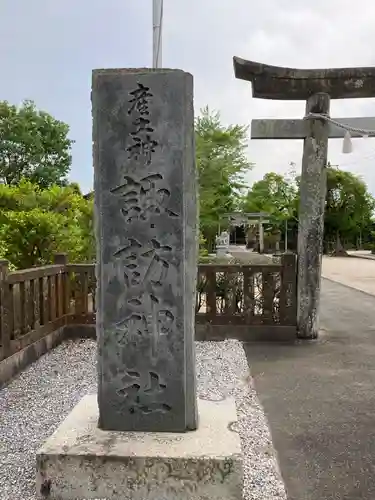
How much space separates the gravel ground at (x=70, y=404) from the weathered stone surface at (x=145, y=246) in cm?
57

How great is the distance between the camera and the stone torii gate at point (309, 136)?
6.46 meters

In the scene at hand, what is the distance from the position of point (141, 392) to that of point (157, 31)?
4785mm

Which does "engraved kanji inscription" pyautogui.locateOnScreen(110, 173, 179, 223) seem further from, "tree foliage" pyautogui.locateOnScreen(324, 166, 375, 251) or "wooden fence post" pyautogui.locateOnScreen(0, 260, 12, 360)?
"tree foliage" pyautogui.locateOnScreen(324, 166, 375, 251)

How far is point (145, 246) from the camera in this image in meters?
2.82

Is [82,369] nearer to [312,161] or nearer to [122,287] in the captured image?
[122,287]

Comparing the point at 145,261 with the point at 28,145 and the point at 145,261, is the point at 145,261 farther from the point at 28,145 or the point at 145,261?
the point at 28,145

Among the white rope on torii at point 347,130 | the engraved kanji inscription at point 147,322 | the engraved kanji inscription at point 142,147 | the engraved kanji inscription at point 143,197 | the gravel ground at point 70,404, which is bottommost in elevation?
the gravel ground at point 70,404

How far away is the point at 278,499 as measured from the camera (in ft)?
8.70

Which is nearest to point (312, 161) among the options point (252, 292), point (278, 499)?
point (252, 292)

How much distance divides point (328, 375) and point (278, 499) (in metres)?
2.67

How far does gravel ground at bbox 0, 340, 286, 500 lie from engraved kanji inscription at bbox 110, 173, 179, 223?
1.60 metres

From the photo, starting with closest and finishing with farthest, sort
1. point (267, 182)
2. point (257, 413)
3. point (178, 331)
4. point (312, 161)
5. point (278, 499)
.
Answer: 1. point (278, 499)
2. point (178, 331)
3. point (257, 413)
4. point (312, 161)
5. point (267, 182)

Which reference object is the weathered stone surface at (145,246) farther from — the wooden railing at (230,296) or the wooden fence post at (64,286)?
the wooden fence post at (64,286)

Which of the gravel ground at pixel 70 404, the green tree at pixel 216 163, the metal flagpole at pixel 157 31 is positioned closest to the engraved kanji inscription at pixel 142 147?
the gravel ground at pixel 70 404
